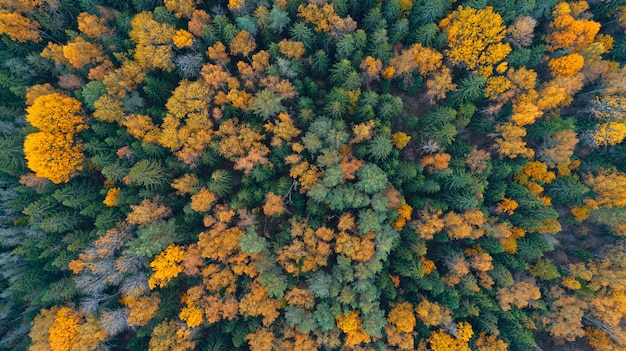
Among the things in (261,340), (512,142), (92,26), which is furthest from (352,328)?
(92,26)

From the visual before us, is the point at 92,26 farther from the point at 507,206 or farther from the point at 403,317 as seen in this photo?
the point at 507,206

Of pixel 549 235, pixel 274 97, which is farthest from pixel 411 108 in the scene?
pixel 549 235

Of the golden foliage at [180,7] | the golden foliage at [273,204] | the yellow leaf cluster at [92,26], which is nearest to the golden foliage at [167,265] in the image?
the golden foliage at [273,204]

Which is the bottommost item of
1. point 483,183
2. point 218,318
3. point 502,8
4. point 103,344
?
point 103,344

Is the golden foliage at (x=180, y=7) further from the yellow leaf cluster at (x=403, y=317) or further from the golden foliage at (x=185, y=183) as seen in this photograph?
the yellow leaf cluster at (x=403, y=317)

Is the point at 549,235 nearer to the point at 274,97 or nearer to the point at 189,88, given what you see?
the point at 274,97

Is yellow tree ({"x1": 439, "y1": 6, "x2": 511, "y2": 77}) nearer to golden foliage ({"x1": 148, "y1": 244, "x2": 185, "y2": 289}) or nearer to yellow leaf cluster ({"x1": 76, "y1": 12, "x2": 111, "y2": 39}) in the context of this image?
golden foliage ({"x1": 148, "y1": 244, "x2": 185, "y2": 289})
